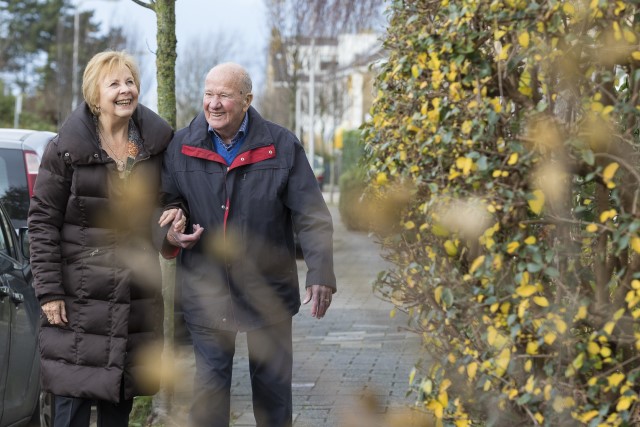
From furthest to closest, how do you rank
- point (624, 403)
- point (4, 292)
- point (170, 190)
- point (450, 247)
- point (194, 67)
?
point (194, 67), point (4, 292), point (170, 190), point (450, 247), point (624, 403)

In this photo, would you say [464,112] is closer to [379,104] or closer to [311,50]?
[379,104]

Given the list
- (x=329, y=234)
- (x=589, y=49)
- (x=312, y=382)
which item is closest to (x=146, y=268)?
(x=329, y=234)

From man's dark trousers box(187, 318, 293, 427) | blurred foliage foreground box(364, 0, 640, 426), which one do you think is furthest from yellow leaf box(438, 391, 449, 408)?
man's dark trousers box(187, 318, 293, 427)

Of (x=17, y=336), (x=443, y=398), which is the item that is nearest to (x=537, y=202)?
(x=443, y=398)

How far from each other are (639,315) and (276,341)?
217 centimetres

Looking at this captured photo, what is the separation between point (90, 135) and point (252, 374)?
52.5 inches

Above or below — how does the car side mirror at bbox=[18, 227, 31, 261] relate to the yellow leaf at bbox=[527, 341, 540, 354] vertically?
below

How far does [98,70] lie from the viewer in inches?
192

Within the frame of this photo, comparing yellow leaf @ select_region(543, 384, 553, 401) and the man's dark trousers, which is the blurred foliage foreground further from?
the man's dark trousers

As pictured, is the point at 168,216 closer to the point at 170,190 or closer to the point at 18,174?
the point at 170,190

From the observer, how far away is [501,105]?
3.50m

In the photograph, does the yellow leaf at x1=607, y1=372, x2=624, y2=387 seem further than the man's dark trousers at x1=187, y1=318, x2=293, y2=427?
No

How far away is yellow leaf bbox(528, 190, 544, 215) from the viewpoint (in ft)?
11.1

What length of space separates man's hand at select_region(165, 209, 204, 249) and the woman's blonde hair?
0.58 meters
